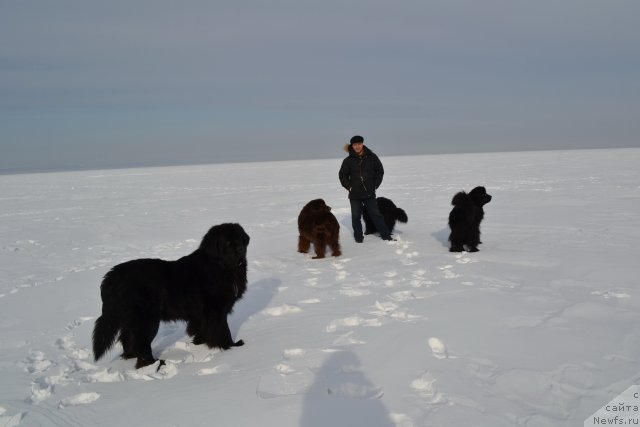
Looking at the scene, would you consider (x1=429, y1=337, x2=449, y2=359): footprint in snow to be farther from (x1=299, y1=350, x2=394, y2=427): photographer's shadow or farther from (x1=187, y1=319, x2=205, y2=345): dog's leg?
(x1=187, y1=319, x2=205, y2=345): dog's leg

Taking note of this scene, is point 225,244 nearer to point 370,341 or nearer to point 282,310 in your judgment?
point 282,310

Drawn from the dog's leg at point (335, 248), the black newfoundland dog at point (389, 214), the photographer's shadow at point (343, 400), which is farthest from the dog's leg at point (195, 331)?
the black newfoundland dog at point (389, 214)

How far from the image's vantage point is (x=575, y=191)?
50.0 feet

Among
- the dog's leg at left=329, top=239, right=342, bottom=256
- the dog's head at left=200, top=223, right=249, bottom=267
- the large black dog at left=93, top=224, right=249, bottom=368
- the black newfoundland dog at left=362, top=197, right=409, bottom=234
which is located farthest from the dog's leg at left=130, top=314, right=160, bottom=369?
the black newfoundland dog at left=362, top=197, right=409, bottom=234

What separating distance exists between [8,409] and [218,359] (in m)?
1.57

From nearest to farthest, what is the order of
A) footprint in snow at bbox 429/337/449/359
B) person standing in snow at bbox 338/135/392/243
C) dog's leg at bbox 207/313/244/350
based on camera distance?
1. footprint in snow at bbox 429/337/449/359
2. dog's leg at bbox 207/313/244/350
3. person standing in snow at bbox 338/135/392/243

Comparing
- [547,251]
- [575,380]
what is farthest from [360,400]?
[547,251]

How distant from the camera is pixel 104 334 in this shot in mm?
3699

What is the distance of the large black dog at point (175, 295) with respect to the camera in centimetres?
370

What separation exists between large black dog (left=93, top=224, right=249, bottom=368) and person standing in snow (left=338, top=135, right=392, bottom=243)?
4473mm

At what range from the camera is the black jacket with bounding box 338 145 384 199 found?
840cm

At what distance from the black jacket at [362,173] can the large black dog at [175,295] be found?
4465 millimetres

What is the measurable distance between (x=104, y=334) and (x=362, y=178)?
18.7 ft

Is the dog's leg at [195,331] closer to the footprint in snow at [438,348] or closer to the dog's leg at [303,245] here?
the footprint in snow at [438,348]
